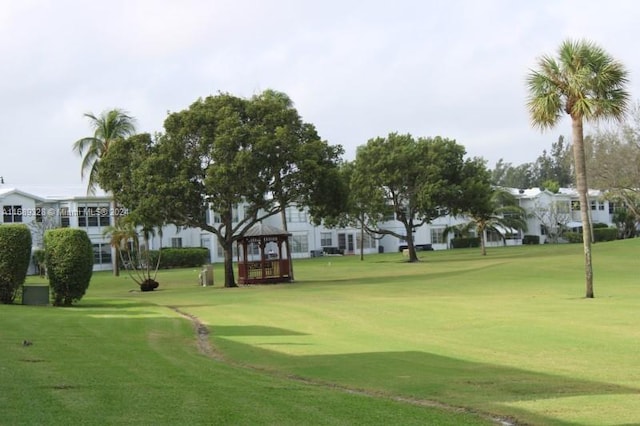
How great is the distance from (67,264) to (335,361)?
17.0 m

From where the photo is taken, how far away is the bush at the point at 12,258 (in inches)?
1083

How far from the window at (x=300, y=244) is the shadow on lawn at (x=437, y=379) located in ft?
237

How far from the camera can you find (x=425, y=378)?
41.0 feet

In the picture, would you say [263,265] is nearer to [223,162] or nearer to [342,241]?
[223,162]

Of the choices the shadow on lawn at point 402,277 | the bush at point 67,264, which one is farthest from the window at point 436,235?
the bush at point 67,264

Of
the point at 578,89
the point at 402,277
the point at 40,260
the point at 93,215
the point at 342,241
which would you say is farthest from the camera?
the point at 342,241

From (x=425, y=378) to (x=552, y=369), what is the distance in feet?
8.37

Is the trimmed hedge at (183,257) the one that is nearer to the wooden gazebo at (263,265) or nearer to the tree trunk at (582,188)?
the wooden gazebo at (263,265)

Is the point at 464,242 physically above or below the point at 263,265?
above

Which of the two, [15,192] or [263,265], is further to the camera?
[15,192]

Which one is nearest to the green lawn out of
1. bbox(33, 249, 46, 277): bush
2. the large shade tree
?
the large shade tree

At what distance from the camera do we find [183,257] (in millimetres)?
72875

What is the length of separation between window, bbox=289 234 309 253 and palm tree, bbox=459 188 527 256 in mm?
18232

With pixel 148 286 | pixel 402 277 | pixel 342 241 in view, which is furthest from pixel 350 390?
pixel 342 241
